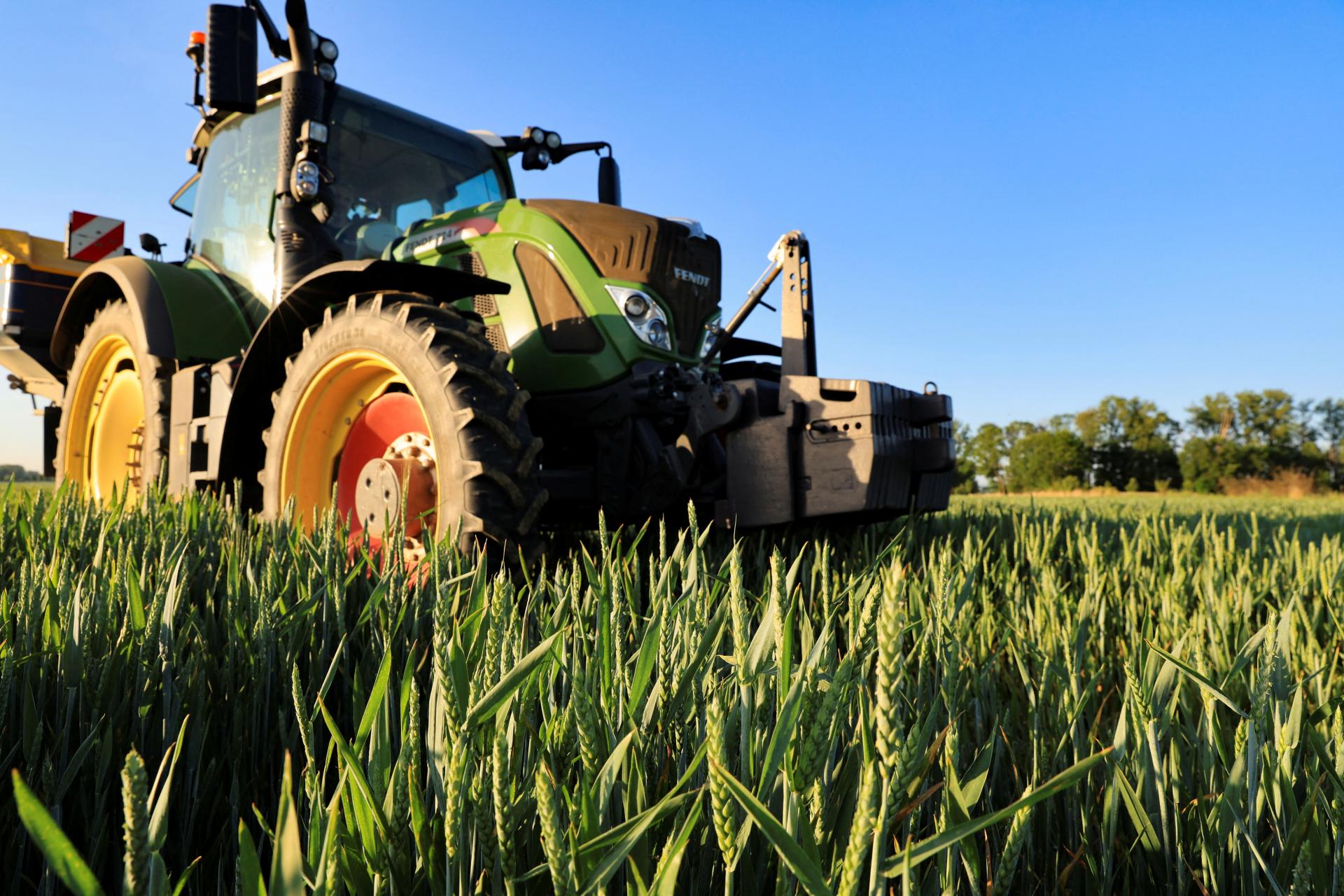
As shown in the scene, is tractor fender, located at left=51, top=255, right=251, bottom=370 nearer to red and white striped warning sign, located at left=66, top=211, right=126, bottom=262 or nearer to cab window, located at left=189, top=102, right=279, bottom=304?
cab window, located at left=189, top=102, right=279, bottom=304

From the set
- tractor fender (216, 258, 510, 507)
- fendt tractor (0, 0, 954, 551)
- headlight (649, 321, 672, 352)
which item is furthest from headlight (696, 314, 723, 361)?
tractor fender (216, 258, 510, 507)

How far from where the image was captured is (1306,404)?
213ft

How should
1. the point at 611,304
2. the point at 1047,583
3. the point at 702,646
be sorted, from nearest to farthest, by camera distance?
the point at 702,646
the point at 1047,583
the point at 611,304

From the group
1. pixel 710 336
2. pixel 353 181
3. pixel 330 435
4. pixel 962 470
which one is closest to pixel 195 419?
pixel 330 435

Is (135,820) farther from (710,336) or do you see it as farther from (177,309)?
(177,309)

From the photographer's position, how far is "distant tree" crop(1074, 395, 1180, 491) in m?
49.7

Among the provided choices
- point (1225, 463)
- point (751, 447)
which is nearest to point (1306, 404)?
point (1225, 463)

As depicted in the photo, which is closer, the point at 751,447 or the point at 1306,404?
the point at 751,447

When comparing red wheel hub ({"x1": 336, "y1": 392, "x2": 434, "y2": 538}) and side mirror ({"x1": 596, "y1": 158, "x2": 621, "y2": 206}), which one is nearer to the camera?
red wheel hub ({"x1": 336, "y1": 392, "x2": 434, "y2": 538})

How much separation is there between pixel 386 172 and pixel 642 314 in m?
1.70

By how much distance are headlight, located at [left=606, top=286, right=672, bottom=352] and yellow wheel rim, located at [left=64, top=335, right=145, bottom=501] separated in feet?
10.4

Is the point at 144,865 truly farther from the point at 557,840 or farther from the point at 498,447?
the point at 498,447

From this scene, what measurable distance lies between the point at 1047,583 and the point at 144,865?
2008mm

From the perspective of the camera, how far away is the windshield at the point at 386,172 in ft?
12.0
